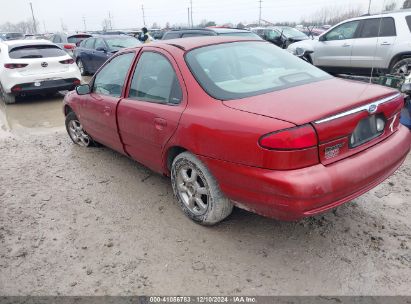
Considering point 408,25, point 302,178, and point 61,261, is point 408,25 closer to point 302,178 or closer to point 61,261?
point 302,178

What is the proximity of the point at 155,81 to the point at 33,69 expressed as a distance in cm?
632

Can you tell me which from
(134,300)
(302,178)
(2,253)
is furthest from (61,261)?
(302,178)

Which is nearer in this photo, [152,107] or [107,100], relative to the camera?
[152,107]

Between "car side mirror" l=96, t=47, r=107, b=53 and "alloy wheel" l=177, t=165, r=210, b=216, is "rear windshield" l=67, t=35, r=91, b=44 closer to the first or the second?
"car side mirror" l=96, t=47, r=107, b=53

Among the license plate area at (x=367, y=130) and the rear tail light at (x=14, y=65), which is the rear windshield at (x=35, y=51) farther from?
the license plate area at (x=367, y=130)

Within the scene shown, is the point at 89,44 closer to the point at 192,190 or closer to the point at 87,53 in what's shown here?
the point at 87,53

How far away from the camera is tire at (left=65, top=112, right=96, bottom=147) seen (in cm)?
536

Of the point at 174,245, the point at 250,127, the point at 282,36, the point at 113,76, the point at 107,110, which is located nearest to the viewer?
the point at 250,127

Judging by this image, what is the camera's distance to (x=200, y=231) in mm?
3188

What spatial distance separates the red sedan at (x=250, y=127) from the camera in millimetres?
2367

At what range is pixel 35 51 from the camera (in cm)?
884

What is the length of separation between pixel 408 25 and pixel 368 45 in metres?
0.92

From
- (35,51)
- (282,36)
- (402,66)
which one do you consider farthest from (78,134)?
(282,36)

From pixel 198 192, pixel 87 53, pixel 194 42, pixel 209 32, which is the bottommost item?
pixel 198 192
